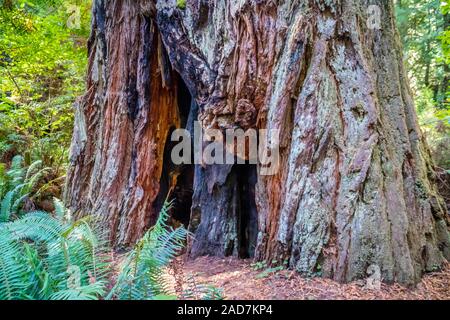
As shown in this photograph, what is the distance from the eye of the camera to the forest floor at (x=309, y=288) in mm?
2650

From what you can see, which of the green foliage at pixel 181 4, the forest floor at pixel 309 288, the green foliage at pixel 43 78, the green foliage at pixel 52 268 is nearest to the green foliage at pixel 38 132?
the green foliage at pixel 43 78

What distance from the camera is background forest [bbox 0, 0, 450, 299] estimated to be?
2.63 m

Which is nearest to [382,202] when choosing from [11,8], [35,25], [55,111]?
[11,8]

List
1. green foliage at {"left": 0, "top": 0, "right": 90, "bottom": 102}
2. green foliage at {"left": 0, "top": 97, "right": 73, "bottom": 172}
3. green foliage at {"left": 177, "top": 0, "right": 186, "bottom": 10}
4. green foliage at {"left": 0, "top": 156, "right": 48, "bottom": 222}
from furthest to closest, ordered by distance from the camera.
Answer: green foliage at {"left": 0, "top": 97, "right": 73, "bottom": 172}
green foliage at {"left": 0, "top": 0, "right": 90, "bottom": 102}
green foliage at {"left": 0, "top": 156, "right": 48, "bottom": 222}
green foliage at {"left": 177, "top": 0, "right": 186, "bottom": 10}

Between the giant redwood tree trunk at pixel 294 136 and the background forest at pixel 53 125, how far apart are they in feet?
3.11

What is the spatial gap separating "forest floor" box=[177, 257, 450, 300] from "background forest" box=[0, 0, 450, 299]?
0.48m

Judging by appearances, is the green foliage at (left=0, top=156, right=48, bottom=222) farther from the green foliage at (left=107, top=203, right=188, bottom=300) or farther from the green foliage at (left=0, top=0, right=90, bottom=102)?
the green foliage at (left=107, top=203, right=188, bottom=300)

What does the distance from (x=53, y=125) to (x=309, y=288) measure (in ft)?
25.0

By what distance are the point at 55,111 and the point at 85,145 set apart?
305 cm

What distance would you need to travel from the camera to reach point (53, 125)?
8.09 meters

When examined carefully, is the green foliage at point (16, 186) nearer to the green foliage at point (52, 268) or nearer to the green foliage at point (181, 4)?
the green foliage at point (52, 268)

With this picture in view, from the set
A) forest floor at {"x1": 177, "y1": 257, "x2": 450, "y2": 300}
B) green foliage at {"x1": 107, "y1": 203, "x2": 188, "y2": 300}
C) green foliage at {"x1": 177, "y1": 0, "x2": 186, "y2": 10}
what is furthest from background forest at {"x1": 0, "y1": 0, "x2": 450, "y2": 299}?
green foliage at {"x1": 177, "y1": 0, "x2": 186, "y2": 10}

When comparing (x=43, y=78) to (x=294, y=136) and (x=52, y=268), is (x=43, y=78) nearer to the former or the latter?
(x=52, y=268)

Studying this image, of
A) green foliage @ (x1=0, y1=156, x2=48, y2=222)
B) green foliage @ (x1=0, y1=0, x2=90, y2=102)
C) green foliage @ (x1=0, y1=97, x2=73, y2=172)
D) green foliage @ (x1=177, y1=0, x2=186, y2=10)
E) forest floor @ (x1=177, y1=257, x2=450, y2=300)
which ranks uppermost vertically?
green foliage @ (x1=0, y1=0, x2=90, y2=102)
